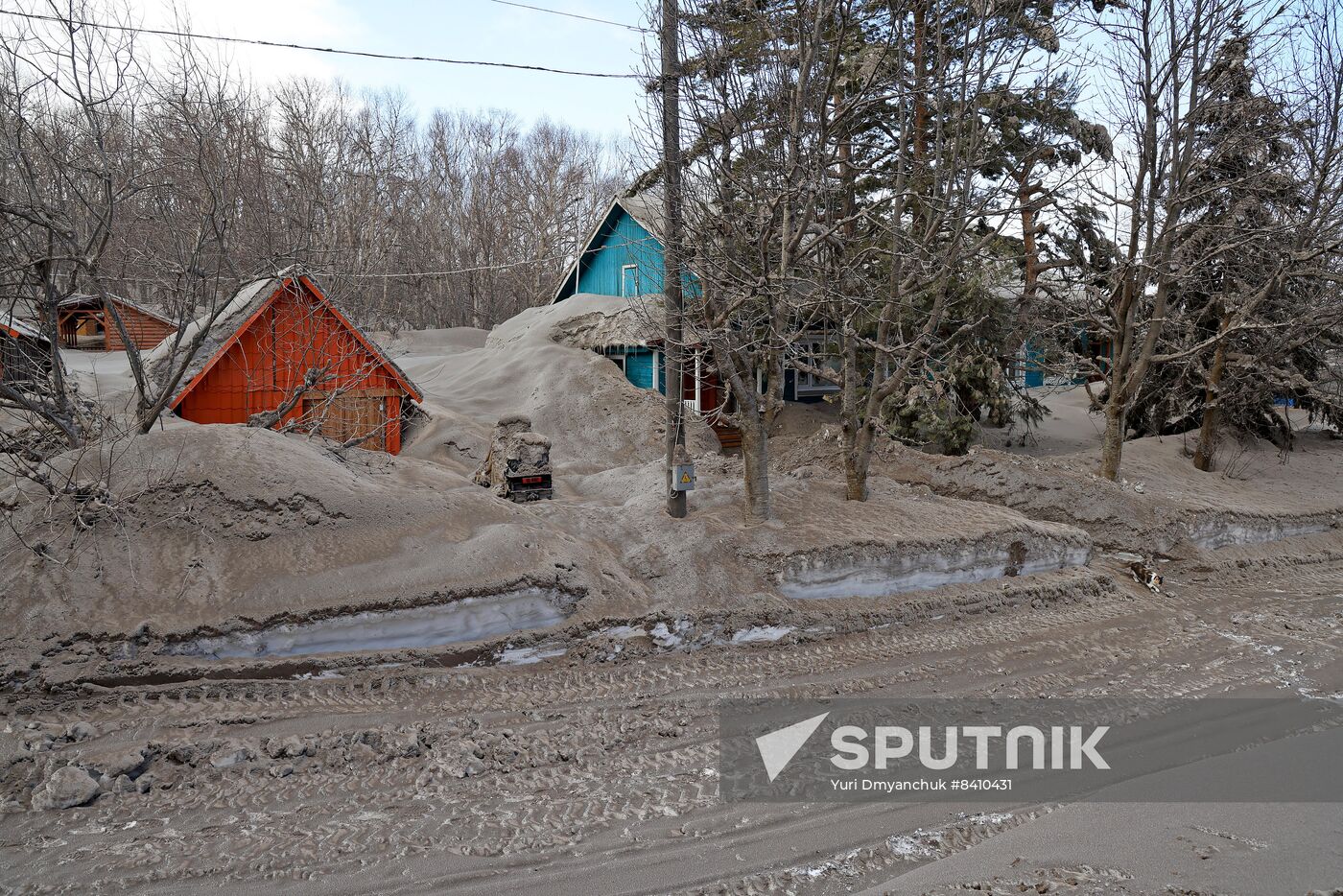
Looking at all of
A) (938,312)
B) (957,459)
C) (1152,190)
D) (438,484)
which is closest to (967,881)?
(938,312)

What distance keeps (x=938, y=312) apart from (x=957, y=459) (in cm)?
468

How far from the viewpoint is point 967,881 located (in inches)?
184

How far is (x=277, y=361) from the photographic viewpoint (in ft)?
48.4

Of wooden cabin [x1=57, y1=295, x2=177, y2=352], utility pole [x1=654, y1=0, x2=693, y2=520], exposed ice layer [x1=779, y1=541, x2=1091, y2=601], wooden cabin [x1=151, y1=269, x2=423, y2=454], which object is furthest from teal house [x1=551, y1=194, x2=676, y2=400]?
wooden cabin [x1=57, y1=295, x2=177, y2=352]

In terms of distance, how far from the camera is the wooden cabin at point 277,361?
1386 cm

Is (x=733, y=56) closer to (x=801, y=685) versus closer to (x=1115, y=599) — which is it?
(x=801, y=685)

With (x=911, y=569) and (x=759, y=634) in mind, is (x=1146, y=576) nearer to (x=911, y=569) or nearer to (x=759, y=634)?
(x=911, y=569)

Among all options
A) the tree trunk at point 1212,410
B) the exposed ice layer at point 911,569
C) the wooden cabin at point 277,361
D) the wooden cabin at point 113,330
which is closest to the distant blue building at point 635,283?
the wooden cabin at point 277,361

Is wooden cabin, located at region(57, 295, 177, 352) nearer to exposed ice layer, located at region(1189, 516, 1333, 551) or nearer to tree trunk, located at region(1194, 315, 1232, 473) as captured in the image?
exposed ice layer, located at region(1189, 516, 1333, 551)

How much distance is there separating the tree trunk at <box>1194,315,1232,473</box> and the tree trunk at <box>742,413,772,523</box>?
10526 millimetres

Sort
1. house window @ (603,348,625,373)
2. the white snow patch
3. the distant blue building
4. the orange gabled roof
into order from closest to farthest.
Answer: the white snow patch
the orange gabled roof
the distant blue building
house window @ (603,348,625,373)

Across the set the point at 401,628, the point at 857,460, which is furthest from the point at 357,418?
the point at 857,460

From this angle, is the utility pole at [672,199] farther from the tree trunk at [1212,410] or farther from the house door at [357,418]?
the tree trunk at [1212,410]

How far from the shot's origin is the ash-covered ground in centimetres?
498
